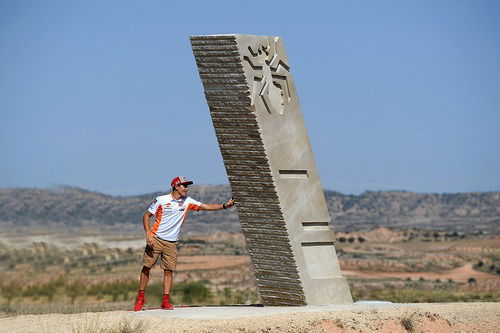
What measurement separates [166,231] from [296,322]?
113 inches

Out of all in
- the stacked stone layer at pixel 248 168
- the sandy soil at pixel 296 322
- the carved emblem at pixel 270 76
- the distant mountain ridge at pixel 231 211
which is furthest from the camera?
the distant mountain ridge at pixel 231 211

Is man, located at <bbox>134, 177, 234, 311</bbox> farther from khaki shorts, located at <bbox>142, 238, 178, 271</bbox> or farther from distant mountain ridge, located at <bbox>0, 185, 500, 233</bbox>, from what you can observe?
distant mountain ridge, located at <bbox>0, 185, 500, 233</bbox>

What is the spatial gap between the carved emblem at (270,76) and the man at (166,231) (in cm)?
163

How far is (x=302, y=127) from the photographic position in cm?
1555

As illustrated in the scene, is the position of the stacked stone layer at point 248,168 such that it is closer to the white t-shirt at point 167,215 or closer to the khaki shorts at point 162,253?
the white t-shirt at point 167,215

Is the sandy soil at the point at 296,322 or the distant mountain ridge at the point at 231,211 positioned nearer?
the sandy soil at the point at 296,322

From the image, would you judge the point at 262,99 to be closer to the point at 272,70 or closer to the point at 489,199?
the point at 272,70

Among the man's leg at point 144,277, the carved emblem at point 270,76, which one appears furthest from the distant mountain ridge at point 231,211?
the carved emblem at point 270,76

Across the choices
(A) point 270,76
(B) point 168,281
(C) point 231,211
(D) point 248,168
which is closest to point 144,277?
(B) point 168,281

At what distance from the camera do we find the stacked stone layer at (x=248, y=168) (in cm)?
1462

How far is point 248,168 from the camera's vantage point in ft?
49.0

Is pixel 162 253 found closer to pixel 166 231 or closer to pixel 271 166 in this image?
pixel 166 231

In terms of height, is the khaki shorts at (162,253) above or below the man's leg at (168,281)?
above

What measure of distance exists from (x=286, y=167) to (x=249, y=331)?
3.19m
